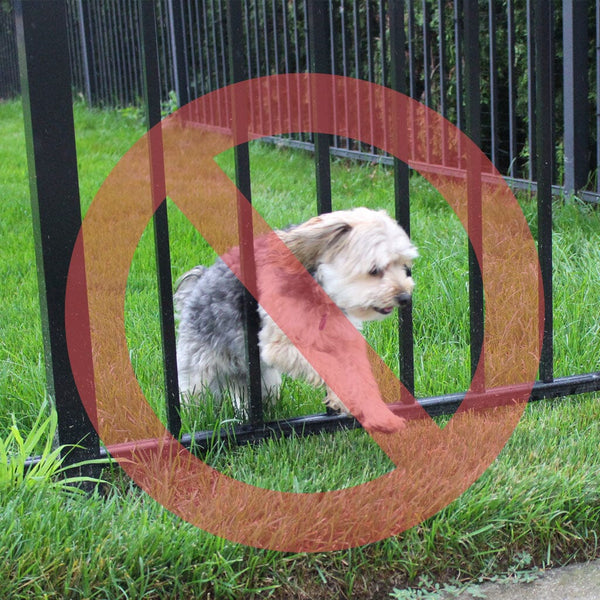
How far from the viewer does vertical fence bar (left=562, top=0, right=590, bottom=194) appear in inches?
197

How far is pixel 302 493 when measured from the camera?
6.73 ft

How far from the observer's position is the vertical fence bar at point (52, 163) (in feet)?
6.45

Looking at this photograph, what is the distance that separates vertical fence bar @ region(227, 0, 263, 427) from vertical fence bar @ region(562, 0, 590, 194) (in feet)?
11.3

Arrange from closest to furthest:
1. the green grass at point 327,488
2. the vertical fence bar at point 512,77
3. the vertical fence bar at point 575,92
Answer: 1. the green grass at point 327,488
2. the vertical fence bar at point 575,92
3. the vertical fence bar at point 512,77

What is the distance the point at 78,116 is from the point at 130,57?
3.32ft

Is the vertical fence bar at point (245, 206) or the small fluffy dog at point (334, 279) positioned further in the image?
the small fluffy dog at point (334, 279)

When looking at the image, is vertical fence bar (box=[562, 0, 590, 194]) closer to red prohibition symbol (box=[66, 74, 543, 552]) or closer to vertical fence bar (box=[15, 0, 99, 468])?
red prohibition symbol (box=[66, 74, 543, 552])

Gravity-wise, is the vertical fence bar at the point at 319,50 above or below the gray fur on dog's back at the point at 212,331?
above

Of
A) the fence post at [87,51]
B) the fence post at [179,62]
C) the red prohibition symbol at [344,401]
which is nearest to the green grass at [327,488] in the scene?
the red prohibition symbol at [344,401]

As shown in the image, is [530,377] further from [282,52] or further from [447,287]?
[282,52]

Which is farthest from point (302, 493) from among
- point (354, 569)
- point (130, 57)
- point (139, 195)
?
point (130, 57)

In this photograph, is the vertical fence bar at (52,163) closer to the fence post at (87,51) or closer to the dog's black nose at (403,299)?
the dog's black nose at (403,299)

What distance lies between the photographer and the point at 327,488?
211 centimetres

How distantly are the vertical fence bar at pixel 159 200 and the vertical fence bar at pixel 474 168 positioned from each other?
910 mm
